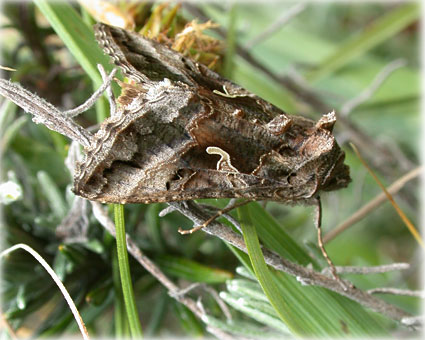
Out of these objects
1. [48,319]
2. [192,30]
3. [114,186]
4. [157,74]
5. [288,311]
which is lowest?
[48,319]

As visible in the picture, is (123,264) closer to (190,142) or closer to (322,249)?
(190,142)

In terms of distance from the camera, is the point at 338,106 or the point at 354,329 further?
the point at 338,106

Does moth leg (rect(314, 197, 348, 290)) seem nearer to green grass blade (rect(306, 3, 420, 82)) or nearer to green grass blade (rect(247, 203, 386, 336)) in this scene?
green grass blade (rect(247, 203, 386, 336))

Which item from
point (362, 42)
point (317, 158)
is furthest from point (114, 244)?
point (362, 42)

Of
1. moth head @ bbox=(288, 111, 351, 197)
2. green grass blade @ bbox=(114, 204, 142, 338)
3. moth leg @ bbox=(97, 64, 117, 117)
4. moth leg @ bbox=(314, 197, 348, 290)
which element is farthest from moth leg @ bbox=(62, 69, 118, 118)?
moth leg @ bbox=(314, 197, 348, 290)

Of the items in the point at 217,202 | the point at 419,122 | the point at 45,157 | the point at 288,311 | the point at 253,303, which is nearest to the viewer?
the point at 288,311

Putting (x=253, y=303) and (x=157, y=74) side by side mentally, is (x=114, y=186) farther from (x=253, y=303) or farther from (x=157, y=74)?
(x=253, y=303)

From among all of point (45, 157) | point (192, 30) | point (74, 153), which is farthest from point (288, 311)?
point (45, 157)

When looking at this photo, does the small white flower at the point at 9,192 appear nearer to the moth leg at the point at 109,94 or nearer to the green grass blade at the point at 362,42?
the moth leg at the point at 109,94

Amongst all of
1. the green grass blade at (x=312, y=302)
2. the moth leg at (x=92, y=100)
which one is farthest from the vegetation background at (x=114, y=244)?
the moth leg at (x=92, y=100)
